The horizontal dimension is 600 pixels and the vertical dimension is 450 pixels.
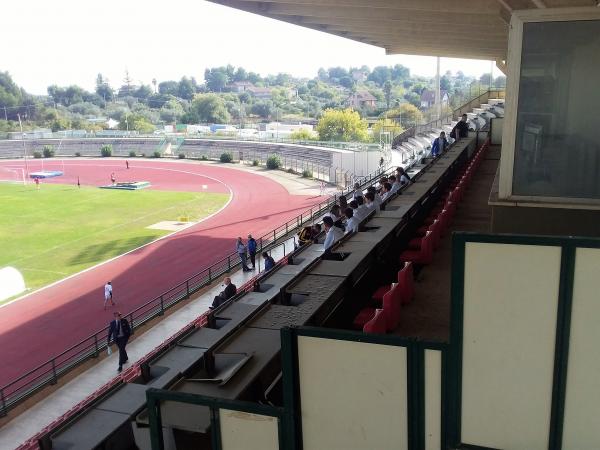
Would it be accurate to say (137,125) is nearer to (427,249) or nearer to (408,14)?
(408,14)

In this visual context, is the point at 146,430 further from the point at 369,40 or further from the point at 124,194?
the point at 124,194

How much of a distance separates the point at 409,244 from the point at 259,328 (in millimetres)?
5083

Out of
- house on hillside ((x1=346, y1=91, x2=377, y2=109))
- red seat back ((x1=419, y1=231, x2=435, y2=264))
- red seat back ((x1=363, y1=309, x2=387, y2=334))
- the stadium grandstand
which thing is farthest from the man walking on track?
house on hillside ((x1=346, y1=91, x2=377, y2=109))

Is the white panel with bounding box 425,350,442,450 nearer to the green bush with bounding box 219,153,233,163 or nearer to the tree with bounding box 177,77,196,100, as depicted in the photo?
the green bush with bounding box 219,153,233,163

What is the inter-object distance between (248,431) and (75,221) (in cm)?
3678

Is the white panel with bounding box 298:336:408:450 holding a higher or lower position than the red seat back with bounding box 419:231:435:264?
higher

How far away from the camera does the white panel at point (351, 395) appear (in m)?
3.14

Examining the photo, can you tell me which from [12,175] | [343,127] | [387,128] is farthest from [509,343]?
[343,127]

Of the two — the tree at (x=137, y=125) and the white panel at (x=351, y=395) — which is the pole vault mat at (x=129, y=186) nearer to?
the white panel at (x=351, y=395)

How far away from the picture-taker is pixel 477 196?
13.5m

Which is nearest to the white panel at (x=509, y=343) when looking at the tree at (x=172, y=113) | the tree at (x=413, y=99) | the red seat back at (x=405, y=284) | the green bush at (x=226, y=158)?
the red seat back at (x=405, y=284)

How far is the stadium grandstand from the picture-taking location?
9.41ft

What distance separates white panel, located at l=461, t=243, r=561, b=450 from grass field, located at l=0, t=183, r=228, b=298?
24544mm

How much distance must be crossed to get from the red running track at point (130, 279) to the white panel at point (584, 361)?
16.4 m
